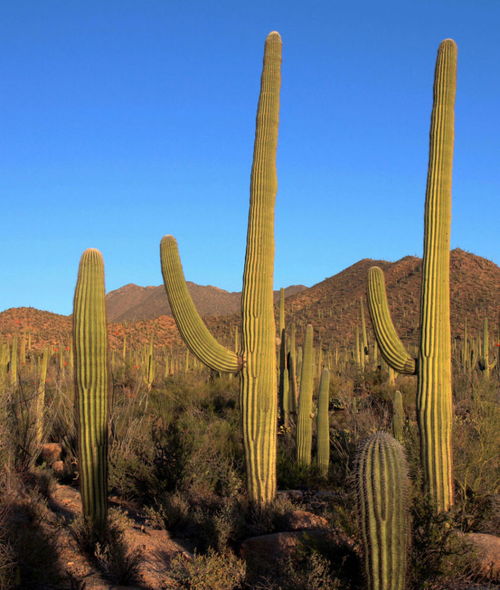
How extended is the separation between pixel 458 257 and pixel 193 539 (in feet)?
185

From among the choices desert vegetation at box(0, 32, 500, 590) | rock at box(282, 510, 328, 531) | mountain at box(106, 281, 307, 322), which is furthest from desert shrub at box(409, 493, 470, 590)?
mountain at box(106, 281, 307, 322)

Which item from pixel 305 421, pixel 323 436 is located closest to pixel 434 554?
pixel 323 436

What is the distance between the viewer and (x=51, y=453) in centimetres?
1062

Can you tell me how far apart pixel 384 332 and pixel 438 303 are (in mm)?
876

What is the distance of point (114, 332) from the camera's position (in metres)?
50.4

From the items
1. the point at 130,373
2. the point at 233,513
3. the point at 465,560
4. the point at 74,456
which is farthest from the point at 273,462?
the point at 130,373

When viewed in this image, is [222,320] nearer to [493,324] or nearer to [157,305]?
[493,324]

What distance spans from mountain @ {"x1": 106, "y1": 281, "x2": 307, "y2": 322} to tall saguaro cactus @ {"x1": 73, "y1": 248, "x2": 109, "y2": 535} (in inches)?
3500

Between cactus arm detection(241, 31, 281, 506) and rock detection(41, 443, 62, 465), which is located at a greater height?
cactus arm detection(241, 31, 281, 506)

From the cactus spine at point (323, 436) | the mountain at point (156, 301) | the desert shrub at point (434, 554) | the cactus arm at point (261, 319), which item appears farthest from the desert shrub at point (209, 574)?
the mountain at point (156, 301)

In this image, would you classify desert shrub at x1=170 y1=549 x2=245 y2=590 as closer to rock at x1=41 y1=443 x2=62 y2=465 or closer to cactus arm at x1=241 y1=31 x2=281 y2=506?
cactus arm at x1=241 y1=31 x2=281 y2=506

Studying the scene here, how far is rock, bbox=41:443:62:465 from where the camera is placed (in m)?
10.4

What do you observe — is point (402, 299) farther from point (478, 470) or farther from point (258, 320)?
point (258, 320)

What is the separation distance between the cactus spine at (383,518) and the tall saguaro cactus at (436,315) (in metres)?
2.43
